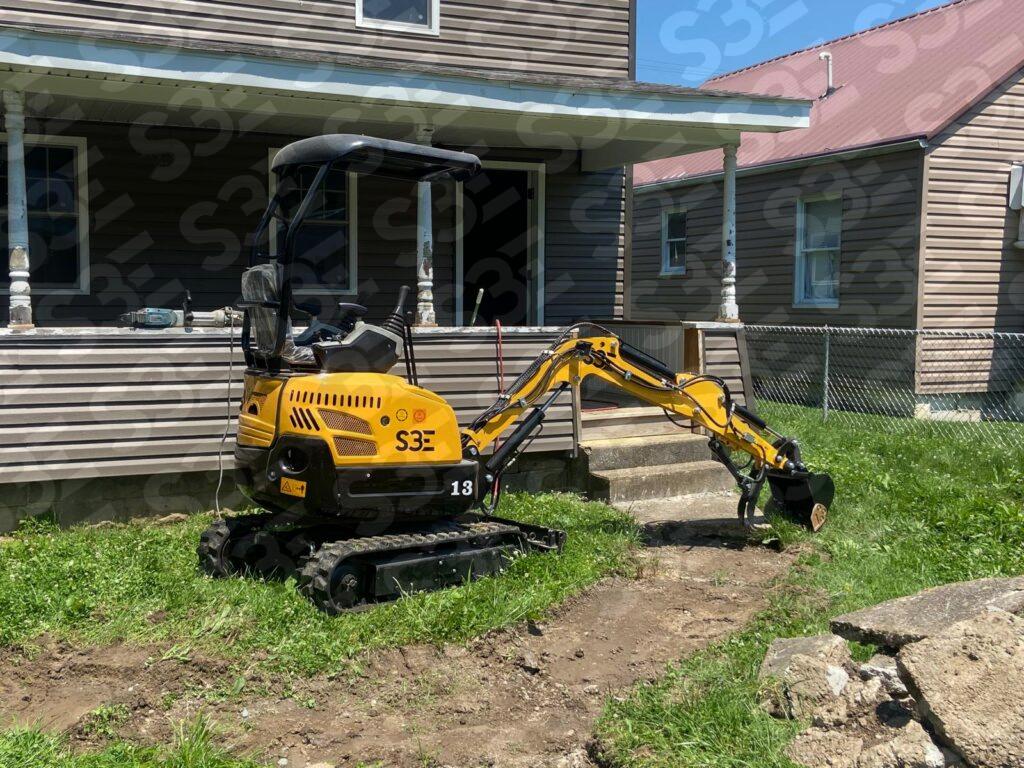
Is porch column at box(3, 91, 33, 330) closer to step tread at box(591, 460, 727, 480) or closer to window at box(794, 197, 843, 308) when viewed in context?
step tread at box(591, 460, 727, 480)

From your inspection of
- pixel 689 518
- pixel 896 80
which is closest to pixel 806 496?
pixel 689 518

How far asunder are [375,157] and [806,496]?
4053mm

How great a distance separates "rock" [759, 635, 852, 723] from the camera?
3984 millimetres

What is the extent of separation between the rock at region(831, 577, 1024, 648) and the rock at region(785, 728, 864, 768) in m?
0.72

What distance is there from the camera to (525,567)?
6285 millimetres

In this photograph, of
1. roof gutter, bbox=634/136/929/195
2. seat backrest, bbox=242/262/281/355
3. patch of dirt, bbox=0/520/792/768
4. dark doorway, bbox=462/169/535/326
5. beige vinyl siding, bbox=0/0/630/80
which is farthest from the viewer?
roof gutter, bbox=634/136/929/195

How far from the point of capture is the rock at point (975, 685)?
11.1 feet

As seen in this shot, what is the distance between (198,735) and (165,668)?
82 centimetres

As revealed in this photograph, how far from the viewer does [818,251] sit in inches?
628

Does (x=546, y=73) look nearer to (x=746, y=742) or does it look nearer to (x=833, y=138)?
(x=833, y=138)

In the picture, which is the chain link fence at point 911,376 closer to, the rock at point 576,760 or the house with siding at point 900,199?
the house with siding at point 900,199

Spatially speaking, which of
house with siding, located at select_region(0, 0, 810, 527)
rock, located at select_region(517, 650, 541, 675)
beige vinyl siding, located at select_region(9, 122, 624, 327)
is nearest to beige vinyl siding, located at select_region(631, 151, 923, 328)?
house with siding, located at select_region(0, 0, 810, 527)

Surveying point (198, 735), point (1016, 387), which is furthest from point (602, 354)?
point (1016, 387)

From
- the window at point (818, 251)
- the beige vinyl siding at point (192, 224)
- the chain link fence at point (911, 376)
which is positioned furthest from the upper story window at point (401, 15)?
the window at point (818, 251)
